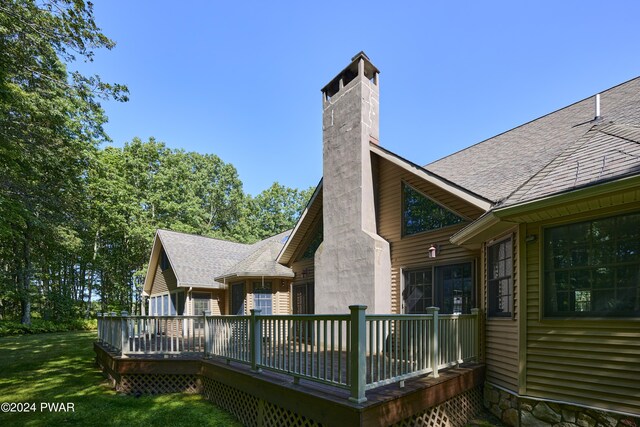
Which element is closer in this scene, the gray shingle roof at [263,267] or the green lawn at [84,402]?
the green lawn at [84,402]

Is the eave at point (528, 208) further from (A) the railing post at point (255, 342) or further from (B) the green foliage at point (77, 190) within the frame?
(B) the green foliage at point (77, 190)

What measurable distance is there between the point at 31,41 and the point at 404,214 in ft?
36.4

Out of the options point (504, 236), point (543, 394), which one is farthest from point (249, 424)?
point (504, 236)

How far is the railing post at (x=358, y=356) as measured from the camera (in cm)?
384

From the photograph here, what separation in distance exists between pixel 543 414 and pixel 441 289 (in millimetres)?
3060

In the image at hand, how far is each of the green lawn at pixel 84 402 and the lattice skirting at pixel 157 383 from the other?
21cm

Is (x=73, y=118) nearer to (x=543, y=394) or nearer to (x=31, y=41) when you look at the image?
(x=31, y=41)

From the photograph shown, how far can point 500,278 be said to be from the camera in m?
6.03

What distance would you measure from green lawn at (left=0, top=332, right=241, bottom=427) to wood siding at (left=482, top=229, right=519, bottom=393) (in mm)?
4393

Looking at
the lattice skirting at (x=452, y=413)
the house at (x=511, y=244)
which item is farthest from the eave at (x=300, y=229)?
the lattice skirting at (x=452, y=413)

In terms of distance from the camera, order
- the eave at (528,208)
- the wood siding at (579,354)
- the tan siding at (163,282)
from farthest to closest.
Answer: the tan siding at (163,282) → the wood siding at (579,354) → the eave at (528,208)

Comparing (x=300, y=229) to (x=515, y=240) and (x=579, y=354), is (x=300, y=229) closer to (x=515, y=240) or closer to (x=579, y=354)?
(x=515, y=240)

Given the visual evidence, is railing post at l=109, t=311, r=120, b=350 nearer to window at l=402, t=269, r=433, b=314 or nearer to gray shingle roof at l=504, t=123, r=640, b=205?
window at l=402, t=269, r=433, b=314

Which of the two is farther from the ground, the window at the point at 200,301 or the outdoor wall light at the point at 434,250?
the outdoor wall light at the point at 434,250
